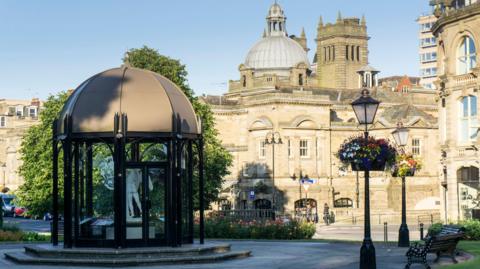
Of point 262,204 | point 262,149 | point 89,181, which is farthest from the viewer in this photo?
point 262,149

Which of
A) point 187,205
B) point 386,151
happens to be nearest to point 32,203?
point 187,205

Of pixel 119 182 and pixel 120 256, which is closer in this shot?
pixel 120 256

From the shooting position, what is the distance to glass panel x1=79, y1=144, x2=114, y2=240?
3080cm

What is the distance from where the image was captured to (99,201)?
3139 cm

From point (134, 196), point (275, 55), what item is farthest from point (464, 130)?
point (275, 55)

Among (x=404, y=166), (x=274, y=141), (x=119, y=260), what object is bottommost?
(x=119, y=260)

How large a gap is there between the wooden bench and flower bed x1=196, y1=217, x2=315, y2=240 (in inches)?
520

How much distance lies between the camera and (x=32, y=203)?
6300cm

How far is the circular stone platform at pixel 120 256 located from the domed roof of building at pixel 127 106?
3.40m

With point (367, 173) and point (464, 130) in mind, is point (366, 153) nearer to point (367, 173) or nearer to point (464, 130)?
point (367, 173)

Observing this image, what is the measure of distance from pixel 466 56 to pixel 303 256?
27.9 meters

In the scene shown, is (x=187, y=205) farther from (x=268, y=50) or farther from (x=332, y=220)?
(x=268, y=50)

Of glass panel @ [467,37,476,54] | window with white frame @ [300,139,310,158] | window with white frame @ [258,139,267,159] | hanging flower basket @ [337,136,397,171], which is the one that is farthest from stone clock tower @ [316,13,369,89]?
hanging flower basket @ [337,136,397,171]

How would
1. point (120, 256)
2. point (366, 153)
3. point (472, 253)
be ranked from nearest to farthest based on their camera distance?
1. point (366, 153)
2. point (120, 256)
3. point (472, 253)
